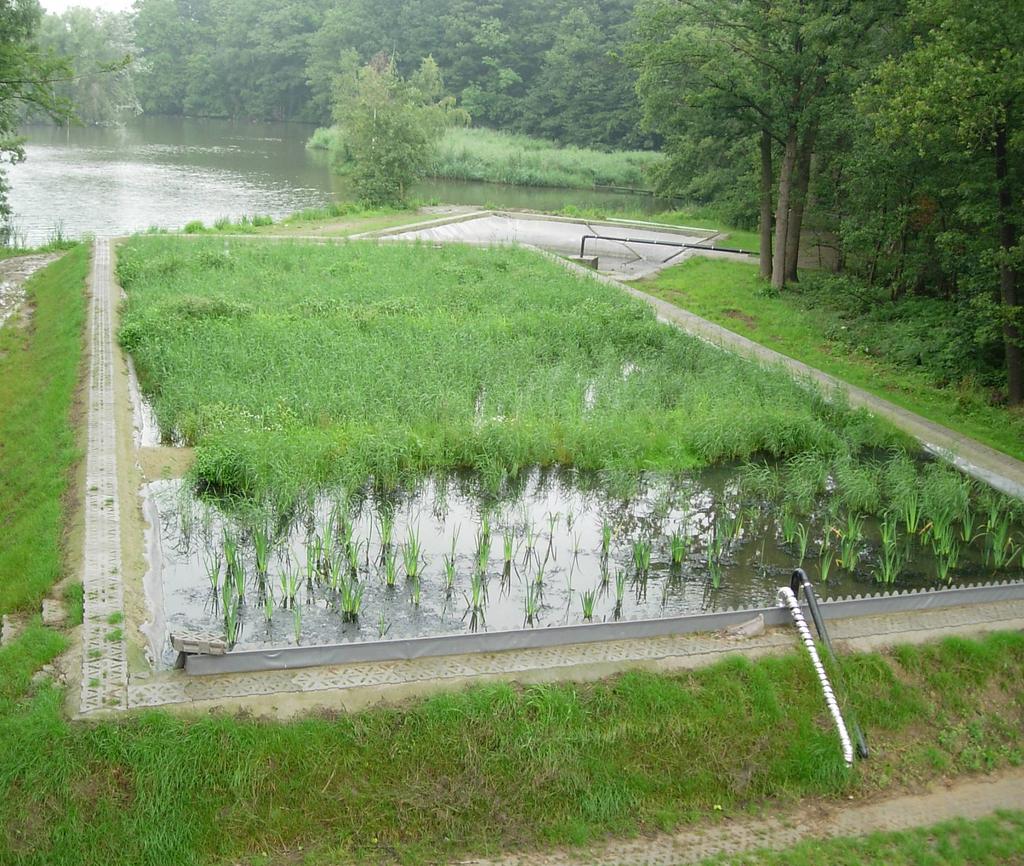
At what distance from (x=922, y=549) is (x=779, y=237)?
1195 centimetres

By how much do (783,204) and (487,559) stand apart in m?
13.3

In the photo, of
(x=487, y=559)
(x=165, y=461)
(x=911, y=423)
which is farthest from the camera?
(x=911, y=423)

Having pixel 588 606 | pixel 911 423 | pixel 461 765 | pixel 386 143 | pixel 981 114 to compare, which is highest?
pixel 386 143

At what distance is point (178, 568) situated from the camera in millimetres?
7895

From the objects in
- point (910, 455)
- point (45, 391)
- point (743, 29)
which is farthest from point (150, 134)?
point (910, 455)

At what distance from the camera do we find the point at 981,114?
11.4 meters

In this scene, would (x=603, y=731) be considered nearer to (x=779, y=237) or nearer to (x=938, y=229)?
(x=938, y=229)

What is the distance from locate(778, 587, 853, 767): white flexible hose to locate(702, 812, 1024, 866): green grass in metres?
0.62

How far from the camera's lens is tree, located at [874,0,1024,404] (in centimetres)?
1148

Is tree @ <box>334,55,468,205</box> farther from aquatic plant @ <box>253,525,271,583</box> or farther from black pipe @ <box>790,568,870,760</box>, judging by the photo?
black pipe @ <box>790,568,870,760</box>

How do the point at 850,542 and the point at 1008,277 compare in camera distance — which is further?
the point at 1008,277

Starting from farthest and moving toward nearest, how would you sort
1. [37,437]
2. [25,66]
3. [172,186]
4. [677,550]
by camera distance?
1. [172,186]
2. [25,66]
3. [37,437]
4. [677,550]

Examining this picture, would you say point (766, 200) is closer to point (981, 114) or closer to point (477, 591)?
point (981, 114)

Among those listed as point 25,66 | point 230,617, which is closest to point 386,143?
point 25,66
